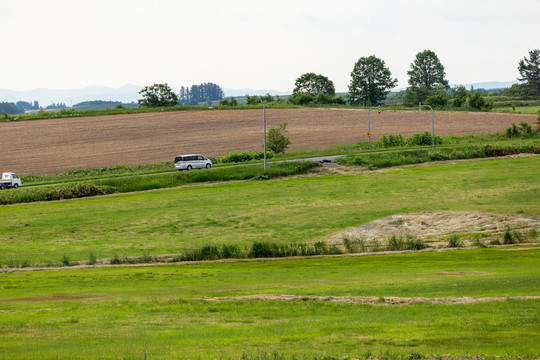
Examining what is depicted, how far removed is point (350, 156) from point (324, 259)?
163 ft

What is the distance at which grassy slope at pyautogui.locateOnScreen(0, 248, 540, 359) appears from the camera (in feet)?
58.2

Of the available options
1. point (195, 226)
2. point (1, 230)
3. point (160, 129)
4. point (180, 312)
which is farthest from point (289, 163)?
point (180, 312)

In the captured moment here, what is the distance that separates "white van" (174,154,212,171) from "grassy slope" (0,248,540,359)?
168 feet

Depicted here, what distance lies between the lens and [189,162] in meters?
85.8

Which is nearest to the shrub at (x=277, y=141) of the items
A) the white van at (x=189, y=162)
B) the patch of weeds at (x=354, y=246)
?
the white van at (x=189, y=162)

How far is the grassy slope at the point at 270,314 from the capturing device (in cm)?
1775

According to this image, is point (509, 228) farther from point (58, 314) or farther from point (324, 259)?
point (58, 314)

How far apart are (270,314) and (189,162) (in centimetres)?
6465

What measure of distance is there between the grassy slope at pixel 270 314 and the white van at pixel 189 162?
51.2 m

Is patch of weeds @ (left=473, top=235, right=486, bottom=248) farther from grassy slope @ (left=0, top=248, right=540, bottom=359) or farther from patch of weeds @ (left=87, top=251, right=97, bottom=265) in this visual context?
patch of weeds @ (left=87, top=251, right=97, bottom=265)

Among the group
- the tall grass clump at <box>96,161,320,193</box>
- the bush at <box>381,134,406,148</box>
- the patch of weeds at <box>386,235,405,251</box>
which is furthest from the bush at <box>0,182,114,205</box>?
the bush at <box>381,134,406,148</box>

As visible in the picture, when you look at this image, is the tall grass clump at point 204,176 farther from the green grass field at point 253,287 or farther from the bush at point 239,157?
the bush at point 239,157

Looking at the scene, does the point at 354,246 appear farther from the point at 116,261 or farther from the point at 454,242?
the point at 116,261

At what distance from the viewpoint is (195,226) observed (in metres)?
55.0
